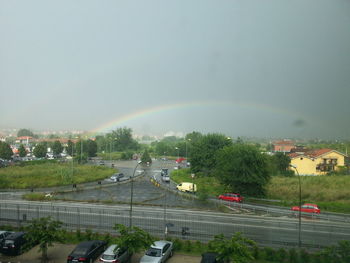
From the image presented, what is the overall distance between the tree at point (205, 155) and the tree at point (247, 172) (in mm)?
9389

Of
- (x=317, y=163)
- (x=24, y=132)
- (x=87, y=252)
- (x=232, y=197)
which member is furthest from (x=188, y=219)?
(x=24, y=132)

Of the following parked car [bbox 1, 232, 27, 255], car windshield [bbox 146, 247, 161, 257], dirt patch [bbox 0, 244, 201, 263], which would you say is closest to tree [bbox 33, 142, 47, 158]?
parked car [bbox 1, 232, 27, 255]

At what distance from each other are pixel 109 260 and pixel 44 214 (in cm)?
647

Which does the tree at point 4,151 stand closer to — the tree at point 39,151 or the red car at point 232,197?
the tree at point 39,151

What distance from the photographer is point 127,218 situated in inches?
498

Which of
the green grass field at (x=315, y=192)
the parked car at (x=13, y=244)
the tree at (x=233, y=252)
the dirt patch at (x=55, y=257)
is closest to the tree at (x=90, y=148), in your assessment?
the green grass field at (x=315, y=192)

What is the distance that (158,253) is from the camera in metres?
8.25

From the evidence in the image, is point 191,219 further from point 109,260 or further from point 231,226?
point 109,260

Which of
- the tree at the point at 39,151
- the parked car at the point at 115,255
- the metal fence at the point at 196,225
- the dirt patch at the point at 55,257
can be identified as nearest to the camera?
the parked car at the point at 115,255

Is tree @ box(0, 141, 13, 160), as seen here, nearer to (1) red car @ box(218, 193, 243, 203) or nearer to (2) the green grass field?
(2) the green grass field

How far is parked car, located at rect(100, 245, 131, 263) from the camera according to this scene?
7895 millimetres

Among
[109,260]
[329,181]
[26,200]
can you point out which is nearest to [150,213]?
[109,260]

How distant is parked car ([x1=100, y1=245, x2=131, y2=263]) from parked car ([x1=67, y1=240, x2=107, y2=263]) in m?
0.42

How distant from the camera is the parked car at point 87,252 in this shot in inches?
313
